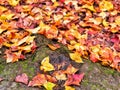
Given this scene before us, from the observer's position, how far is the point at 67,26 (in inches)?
149

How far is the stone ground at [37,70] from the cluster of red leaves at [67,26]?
9 centimetres

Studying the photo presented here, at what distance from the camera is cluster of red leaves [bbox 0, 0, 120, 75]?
331 centimetres

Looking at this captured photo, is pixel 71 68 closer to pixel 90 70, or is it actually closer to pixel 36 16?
pixel 90 70

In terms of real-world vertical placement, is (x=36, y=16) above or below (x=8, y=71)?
above

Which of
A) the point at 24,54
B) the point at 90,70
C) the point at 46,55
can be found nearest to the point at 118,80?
the point at 90,70

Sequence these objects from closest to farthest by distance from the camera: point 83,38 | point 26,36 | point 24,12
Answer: point 26,36
point 83,38
point 24,12

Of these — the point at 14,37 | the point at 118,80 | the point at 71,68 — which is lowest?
the point at 118,80

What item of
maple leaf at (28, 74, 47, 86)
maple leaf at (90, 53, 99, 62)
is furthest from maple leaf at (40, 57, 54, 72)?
maple leaf at (90, 53, 99, 62)

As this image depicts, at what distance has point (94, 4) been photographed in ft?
14.5

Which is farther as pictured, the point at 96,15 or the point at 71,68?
the point at 96,15

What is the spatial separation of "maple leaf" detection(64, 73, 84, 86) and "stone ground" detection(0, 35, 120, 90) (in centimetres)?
5

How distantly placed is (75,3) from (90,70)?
4.90 feet

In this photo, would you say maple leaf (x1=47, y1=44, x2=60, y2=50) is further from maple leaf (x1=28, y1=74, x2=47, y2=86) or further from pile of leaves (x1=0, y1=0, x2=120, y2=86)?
maple leaf (x1=28, y1=74, x2=47, y2=86)

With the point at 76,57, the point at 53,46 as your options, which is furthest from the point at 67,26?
the point at 76,57
